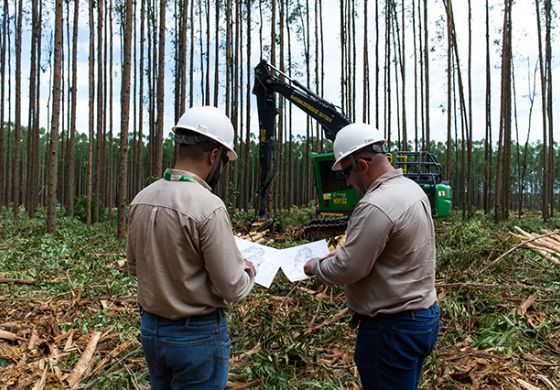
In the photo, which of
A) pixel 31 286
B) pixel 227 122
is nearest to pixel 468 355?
pixel 227 122

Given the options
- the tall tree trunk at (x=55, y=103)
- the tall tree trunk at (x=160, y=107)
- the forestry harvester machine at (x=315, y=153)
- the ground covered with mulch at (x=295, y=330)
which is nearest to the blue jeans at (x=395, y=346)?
the ground covered with mulch at (x=295, y=330)

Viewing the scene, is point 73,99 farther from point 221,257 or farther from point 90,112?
point 221,257

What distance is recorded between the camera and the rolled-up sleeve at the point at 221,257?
5.72 feet

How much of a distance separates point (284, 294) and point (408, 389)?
3.94 m

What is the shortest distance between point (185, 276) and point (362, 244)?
2.60 ft

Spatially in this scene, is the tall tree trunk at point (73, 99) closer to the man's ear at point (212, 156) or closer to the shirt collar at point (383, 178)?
the man's ear at point (212, 156)

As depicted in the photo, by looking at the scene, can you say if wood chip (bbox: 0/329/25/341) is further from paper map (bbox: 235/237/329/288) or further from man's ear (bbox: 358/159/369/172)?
man's ear (bbox: 358/159/369/172)

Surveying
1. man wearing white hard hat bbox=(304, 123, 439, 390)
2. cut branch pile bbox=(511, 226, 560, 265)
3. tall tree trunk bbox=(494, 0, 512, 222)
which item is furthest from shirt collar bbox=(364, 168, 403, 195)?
tall tree trunk bbox=(494, 0, 512, 222)

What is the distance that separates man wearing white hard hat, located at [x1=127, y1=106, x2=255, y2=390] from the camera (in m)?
1.76

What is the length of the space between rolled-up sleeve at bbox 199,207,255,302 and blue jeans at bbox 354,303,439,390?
72cm

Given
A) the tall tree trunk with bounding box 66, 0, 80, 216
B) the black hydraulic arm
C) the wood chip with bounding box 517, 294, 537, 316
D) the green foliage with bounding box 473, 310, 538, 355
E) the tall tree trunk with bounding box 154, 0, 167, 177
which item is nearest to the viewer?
the green foliage with bounding box 473, 310, 538, 355

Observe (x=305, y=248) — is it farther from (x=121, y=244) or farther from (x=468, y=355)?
(x=121, y=244)

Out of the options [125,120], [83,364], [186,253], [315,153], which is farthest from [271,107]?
[186,253]

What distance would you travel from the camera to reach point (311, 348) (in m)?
4.16
